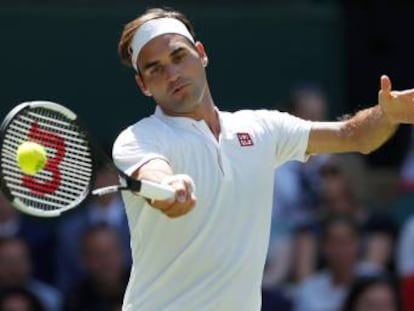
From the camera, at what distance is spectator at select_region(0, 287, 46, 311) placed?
10.2m

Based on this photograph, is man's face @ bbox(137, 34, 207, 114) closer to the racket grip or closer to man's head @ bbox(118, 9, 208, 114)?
man's head @ bbox(118, 9, 208, 114)

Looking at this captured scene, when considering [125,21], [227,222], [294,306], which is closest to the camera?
[227,222]

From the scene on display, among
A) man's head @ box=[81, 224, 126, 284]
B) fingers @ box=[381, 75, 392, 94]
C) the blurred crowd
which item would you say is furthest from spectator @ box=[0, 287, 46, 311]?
fingers @ box=[381, 75, 392, 94]

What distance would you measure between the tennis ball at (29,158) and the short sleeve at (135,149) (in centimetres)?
31

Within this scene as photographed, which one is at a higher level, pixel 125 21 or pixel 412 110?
pixel 412 110

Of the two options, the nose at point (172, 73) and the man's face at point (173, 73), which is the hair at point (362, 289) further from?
the nose at point (172, 73)

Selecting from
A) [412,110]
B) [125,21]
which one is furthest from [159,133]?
[125,21]

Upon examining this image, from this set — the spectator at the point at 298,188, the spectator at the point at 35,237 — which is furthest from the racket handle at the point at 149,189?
the spectator at the point at 298,188

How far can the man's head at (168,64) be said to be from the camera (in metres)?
6.50

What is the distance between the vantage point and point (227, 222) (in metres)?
6.41

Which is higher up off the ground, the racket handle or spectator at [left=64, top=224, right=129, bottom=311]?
the racket handle

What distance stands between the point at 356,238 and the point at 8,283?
2197 millimetres

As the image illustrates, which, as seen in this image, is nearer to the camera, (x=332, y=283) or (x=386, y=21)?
(x=332, y=283)

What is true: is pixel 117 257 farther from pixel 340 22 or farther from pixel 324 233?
pixel 340 22
